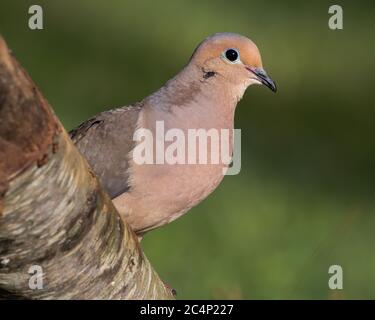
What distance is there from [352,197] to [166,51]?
1874mm

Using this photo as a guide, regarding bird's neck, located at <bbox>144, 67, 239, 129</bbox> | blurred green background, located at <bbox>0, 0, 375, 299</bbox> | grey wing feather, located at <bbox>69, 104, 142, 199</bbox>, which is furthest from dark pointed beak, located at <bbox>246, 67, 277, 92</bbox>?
blurred green background, located at <bbox>0, 0, 375, 299</bbox>

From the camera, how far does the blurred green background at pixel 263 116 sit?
20.3 ft

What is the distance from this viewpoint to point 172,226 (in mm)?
6441

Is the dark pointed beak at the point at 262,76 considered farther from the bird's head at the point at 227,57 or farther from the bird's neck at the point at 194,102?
the bird's neck at the point at 194,102

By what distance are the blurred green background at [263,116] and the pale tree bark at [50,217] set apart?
2.44 metres

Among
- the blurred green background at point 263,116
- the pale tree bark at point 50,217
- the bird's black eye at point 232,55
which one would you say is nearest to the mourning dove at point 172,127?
the bird's black eye at point 232,55

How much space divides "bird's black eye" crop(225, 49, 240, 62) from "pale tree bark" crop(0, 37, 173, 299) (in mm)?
1102

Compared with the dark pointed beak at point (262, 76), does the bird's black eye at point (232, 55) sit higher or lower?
higher

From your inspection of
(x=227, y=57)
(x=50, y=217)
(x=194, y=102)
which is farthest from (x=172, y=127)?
(x=50, y=217)

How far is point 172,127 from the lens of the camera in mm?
3434

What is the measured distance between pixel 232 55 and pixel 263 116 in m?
3.56

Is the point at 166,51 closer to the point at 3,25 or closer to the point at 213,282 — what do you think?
the point at 3,25

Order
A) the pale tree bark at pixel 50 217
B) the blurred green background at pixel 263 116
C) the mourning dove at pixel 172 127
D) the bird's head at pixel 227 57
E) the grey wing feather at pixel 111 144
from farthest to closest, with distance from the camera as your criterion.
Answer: the blurred green background at pixel 263 116, the bird's head at pixel 227 57, the grey wing feather at pixel 111 144, the mourning dove at pixel 172 127, the pale tree bark at pixel 50 217
